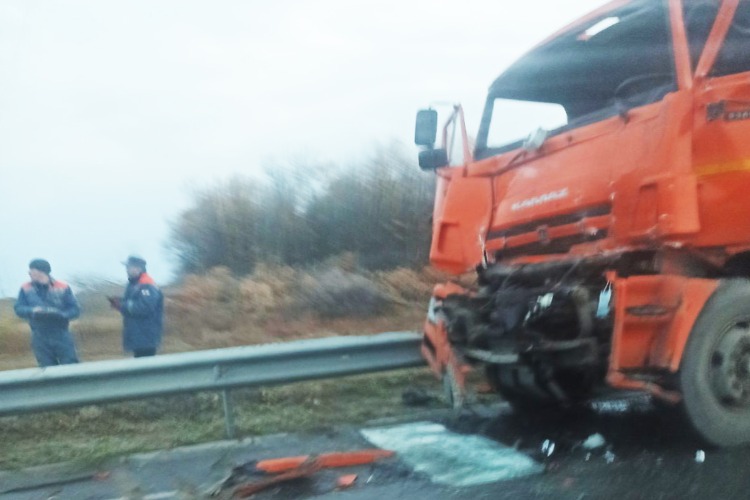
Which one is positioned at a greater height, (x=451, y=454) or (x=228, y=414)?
(x=228, y=414)

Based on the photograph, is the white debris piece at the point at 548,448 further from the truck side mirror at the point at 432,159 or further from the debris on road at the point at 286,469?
the truck side mirror at the point at 432,159

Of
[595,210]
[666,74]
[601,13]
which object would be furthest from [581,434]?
[601,13]

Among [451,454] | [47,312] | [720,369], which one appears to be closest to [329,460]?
[451,454]

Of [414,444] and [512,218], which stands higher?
[512,218]

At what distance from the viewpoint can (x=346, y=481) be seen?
4820mm

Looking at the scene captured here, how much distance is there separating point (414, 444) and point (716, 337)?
6.48 ft

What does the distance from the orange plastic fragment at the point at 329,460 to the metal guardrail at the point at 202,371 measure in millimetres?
1021

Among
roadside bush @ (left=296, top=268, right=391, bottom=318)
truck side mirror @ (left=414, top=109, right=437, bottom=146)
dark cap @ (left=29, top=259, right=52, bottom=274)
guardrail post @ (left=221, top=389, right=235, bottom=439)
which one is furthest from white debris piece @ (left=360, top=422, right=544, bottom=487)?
roadside bush @ (left=296, top=268, right=391, bottom=318)

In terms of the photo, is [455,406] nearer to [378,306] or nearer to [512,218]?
[512,218]

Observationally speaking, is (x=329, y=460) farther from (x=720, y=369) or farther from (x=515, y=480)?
(x=720, y=369)

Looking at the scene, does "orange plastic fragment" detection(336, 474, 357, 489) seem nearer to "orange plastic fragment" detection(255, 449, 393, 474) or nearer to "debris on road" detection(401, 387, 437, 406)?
"orange plastic fragment" detection(255, 449, 393, 474)

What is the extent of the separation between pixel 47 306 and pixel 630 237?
4985 mm

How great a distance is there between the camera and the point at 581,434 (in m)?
5.83

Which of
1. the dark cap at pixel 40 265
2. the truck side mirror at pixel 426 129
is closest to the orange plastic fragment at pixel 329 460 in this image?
the truck side mirror at pixel 426 129
